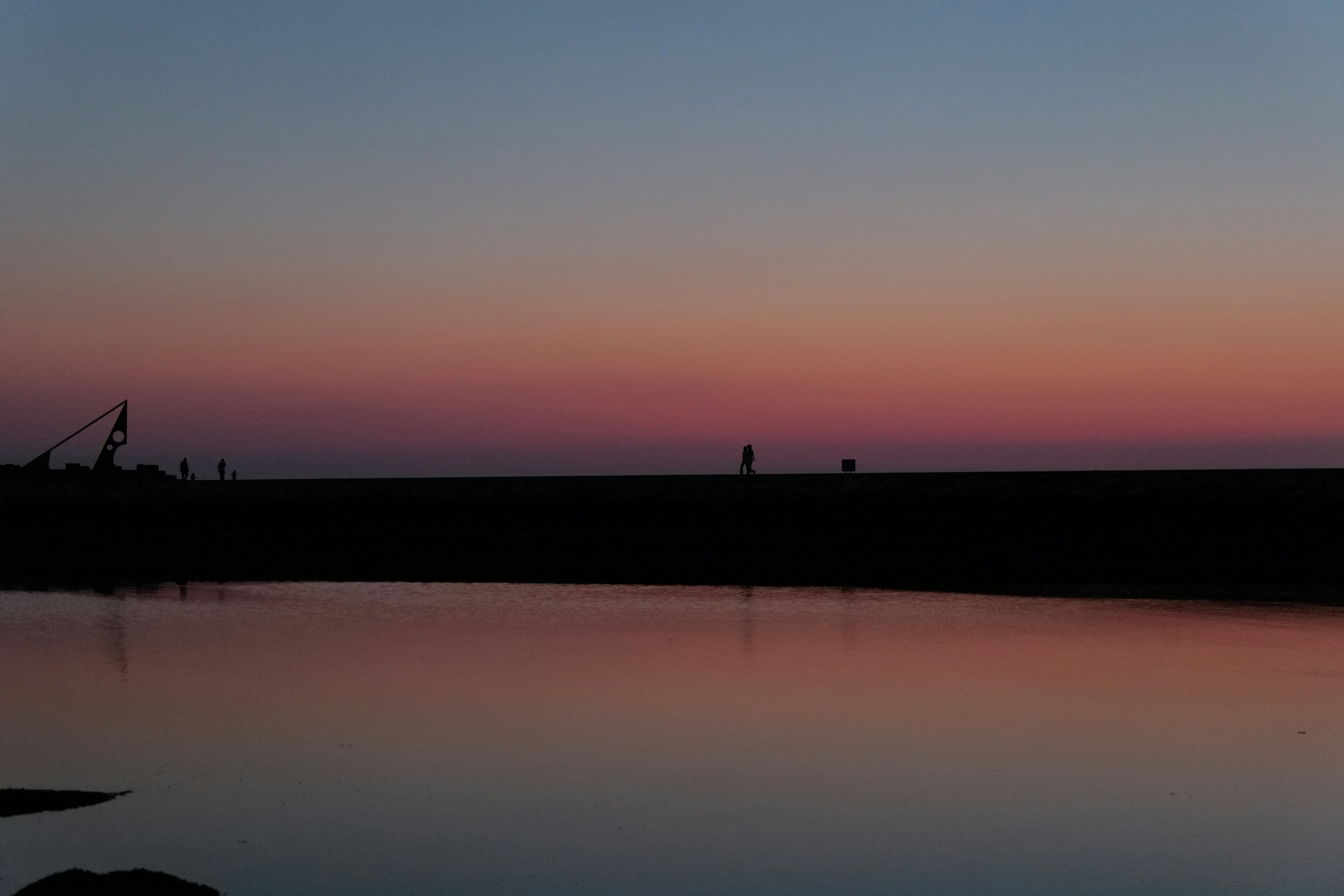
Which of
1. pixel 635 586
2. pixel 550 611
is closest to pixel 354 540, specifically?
pixel 635 586

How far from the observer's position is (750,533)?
4400cm

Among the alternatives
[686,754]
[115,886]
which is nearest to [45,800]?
[115,886]

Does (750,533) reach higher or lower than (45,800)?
higher

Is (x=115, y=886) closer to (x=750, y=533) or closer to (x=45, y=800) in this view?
(x=45, y=800)

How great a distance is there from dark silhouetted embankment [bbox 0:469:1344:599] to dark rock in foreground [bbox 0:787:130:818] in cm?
2134

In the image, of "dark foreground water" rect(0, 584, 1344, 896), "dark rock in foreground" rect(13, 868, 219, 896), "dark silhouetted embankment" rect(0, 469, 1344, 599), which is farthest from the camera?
"dark silhouetted embankment" rect(0, 469, 1344, 599)

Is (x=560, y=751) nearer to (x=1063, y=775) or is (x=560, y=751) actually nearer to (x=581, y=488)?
Answer: (x=1063, y=775)

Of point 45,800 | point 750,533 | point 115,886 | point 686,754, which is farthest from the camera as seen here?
point 750,533

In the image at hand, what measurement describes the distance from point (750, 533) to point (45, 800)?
3378cm

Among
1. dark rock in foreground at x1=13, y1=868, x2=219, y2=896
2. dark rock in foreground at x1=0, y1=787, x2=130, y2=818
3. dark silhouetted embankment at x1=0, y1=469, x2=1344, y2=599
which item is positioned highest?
dark silhouetted embankment at x1=0, y1=469, x2=1344, y2=599

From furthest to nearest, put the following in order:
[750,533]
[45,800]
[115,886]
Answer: [750,533], [45,800], [115,886]

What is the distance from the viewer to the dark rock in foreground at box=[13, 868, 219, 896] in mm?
8406

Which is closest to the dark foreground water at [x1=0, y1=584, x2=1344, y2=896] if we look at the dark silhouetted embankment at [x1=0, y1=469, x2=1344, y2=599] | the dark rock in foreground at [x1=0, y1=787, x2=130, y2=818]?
the dark rock in foreground at [x1=0, y1=787, x2=130, y2=818]

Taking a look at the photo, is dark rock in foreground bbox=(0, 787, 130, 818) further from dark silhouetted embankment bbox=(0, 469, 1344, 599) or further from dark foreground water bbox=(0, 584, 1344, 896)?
dark silhouetted embankment bbox=(0, 469, 1344, 599)
